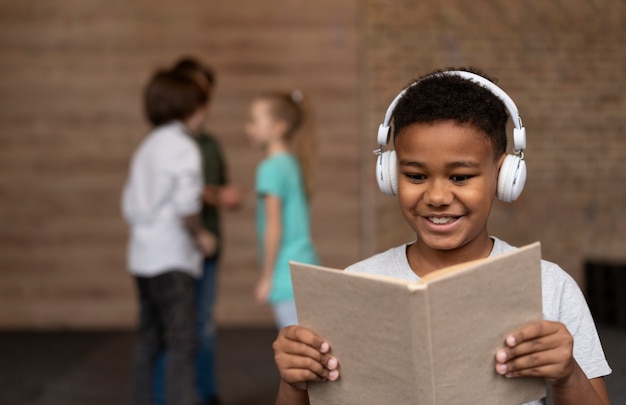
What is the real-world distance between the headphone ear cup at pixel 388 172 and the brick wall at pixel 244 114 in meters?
4.74

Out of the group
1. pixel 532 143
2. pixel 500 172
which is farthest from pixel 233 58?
pixel 500 172

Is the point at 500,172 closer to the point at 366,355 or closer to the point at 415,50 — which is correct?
the point at 366,355

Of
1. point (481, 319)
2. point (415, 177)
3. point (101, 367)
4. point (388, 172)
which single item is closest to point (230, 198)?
point (101, 367)

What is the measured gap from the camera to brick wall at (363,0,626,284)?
6.37 m

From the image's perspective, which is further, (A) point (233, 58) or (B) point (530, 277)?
(A) point (233, 58)

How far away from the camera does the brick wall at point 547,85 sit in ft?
20.9

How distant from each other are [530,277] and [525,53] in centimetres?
542

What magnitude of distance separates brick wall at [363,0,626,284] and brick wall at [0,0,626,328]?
0.01 meters

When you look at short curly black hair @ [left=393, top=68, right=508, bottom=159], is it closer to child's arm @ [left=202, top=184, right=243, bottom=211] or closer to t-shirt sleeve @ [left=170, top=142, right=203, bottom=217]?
t-shirt sleeve @ [left=170, top=142, right=203, bottom=217]

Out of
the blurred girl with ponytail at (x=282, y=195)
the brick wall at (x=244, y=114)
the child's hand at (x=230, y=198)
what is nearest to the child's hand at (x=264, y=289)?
the blurred girl with ponytail at (x=282, y=195)

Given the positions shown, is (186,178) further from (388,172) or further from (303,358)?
(303,358)

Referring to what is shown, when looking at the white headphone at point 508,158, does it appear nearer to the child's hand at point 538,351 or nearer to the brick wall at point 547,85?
the child's hand at point 538,351

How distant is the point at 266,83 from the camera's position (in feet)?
21.3

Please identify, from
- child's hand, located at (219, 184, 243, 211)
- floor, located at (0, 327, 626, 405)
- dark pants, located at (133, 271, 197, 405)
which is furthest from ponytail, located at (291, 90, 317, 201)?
floor, located at (0, 327, 626, 405)
